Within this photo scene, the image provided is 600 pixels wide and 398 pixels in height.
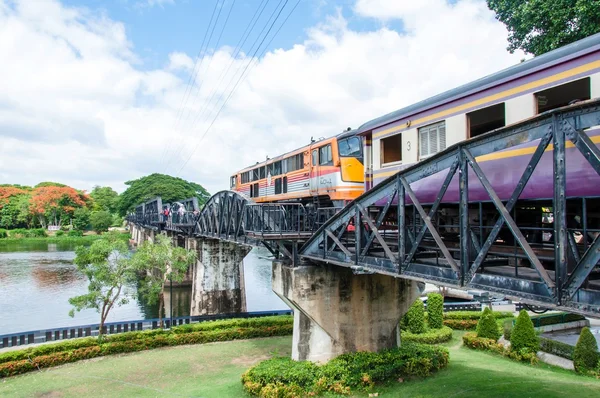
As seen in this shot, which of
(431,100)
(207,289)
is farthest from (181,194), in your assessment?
(431,100)

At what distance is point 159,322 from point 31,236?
3271 inches

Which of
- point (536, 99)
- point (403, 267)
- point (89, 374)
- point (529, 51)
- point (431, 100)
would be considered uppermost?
point (529, 51)

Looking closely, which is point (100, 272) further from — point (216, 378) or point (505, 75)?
point (505, 75)

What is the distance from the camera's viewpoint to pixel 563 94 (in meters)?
8.91

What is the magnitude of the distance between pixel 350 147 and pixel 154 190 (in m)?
81.3

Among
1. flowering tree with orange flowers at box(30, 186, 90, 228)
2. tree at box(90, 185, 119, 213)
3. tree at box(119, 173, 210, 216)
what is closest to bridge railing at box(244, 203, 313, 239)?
tree at box(119, 173, 210, 216)

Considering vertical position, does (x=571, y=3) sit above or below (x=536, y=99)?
above

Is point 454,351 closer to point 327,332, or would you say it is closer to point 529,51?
point 327,332

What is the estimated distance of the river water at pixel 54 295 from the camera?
33.9 m

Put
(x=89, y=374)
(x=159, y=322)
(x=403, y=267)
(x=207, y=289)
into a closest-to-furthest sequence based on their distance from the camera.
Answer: (x=403, y=267)
(x=89, y=374)
(x=159, y=322)
(x=207, y=289)

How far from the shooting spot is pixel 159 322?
79.3 feet

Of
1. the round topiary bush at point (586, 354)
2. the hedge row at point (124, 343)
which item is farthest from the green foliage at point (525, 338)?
the hedge row at point (124, 343)

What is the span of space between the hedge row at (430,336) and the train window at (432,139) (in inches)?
489

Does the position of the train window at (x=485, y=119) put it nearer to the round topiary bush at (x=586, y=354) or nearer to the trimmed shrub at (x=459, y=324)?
the round topiary bush at (x=586, y=354)
